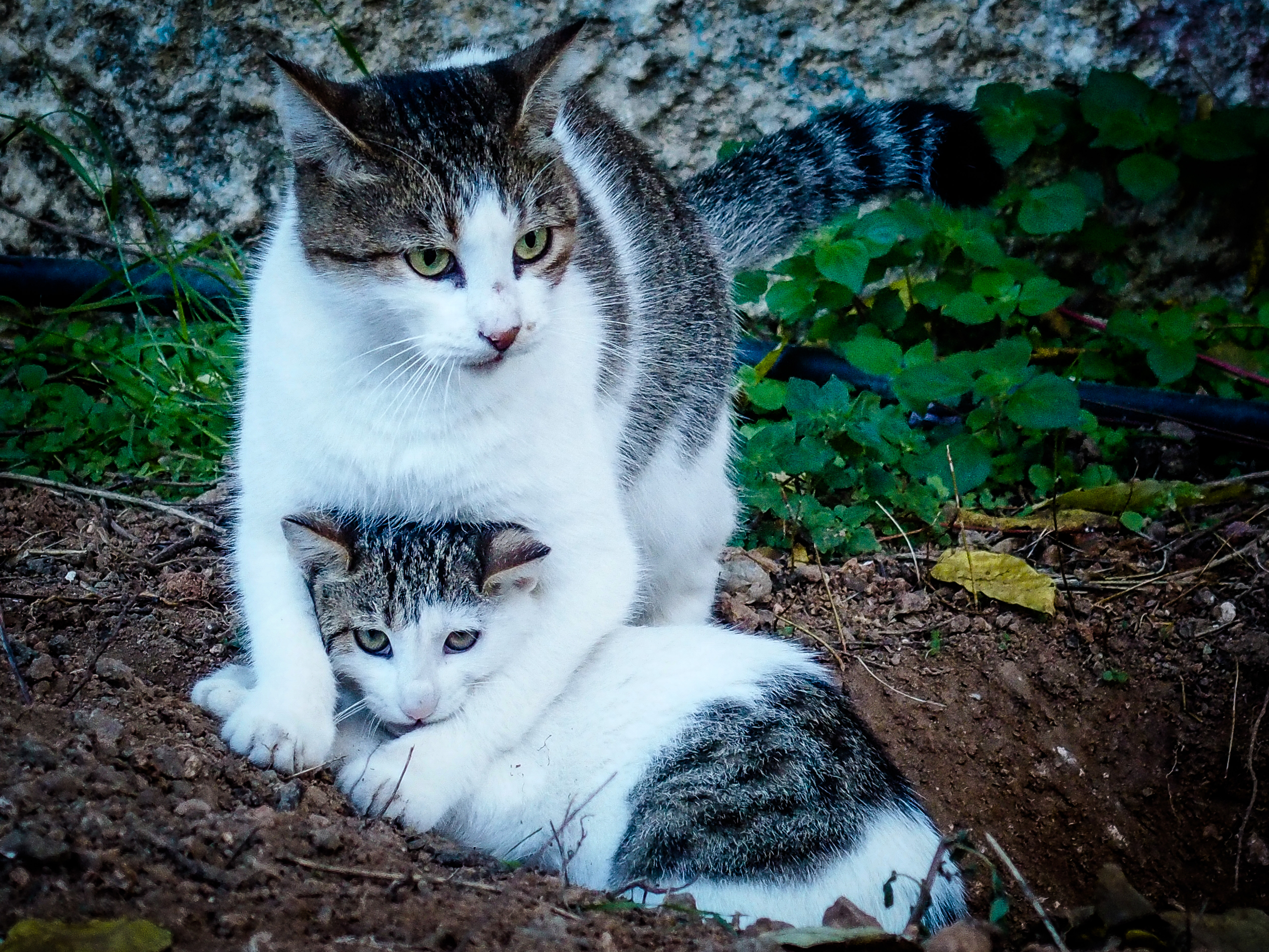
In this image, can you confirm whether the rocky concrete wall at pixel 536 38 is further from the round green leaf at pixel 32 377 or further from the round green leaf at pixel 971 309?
the round green leaf at pixel 971 309

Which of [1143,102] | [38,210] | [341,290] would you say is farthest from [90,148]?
[1143,102]

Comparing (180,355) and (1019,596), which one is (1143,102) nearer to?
(1019,596)

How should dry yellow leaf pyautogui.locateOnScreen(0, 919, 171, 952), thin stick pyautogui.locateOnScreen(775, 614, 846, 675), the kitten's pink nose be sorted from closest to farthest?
dry yellow leaf pyautogui.locateOnScreen(0, 919, 171, 952), the kitten's pink nose, thin stick pyautogui.locateOnScreen(775, 614, 846, 675)

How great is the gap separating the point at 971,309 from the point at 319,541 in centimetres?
234

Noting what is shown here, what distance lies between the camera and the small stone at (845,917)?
2143 mm

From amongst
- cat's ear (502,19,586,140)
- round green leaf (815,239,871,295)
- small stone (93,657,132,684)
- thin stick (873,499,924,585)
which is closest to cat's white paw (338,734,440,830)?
small stone (93,657,132,684)

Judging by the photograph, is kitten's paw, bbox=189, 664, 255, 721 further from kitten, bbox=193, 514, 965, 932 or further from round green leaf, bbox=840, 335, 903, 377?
round green leaf, bbox=840, 335, 903, 377

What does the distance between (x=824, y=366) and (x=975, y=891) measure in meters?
2.05

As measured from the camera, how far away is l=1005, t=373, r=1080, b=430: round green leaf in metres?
3.52

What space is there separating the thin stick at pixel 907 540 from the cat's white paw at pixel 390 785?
1701mm

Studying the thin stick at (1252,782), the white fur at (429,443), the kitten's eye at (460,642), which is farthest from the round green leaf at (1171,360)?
the kitten's eye at (460,642)

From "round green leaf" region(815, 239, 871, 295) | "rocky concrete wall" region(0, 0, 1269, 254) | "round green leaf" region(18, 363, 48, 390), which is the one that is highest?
"rocky concrete wall" region(0, 0, 1269, 254)

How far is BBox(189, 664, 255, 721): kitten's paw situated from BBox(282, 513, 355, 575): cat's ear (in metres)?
0.31

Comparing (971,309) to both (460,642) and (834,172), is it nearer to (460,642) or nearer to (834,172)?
(834,172)
